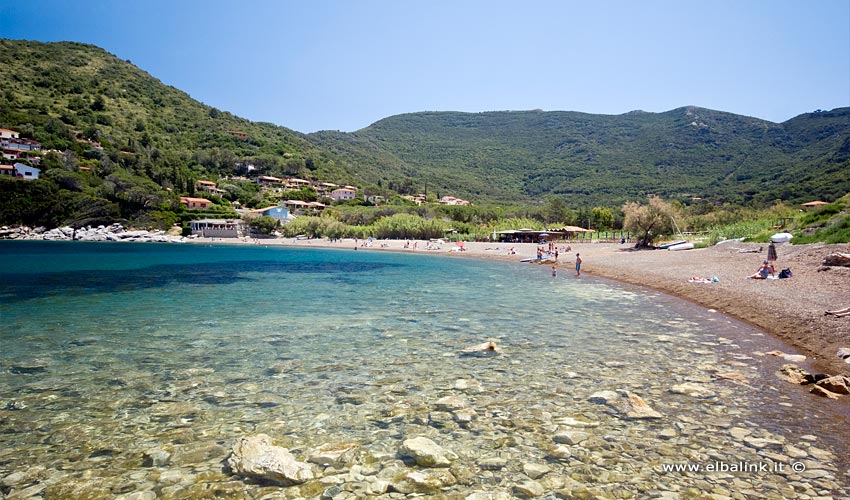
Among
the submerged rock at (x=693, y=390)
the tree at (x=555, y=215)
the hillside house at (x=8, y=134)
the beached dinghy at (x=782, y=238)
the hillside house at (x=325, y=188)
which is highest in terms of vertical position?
the hillside house at (x=8, y=134)

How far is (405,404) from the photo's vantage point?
22.2ft

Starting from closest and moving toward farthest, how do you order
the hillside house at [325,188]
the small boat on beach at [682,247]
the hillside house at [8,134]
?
the small boat on beach at [682,247] → the hillside house at [8,134] → the hillside house at [325,188]

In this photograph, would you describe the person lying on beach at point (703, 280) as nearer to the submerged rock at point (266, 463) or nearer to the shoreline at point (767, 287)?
the shoreline at point (767, 287)

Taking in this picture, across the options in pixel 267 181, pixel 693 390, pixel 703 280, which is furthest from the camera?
A: pixel 267 181

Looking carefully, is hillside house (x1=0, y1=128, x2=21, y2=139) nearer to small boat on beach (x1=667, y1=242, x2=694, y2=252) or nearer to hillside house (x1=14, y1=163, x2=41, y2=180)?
hillside house (x1=14, y1=163, x2=41, y2=180)

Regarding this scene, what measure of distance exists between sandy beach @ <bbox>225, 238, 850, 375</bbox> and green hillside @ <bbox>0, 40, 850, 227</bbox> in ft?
234

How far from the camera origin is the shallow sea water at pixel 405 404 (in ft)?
15.1

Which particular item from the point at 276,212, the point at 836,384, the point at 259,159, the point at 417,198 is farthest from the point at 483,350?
the point at 259,159

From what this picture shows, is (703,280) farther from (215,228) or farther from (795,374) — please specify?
(215,228)

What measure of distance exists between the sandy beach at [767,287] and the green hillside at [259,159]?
71.4m

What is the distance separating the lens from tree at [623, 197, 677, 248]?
44.0 m

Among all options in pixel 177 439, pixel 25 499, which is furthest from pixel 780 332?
pixel 25 499

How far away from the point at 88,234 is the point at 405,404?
99088 mm

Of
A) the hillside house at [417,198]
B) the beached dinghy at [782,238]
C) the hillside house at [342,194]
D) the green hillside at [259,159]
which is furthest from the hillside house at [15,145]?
the beached dinghy at [782,238]
